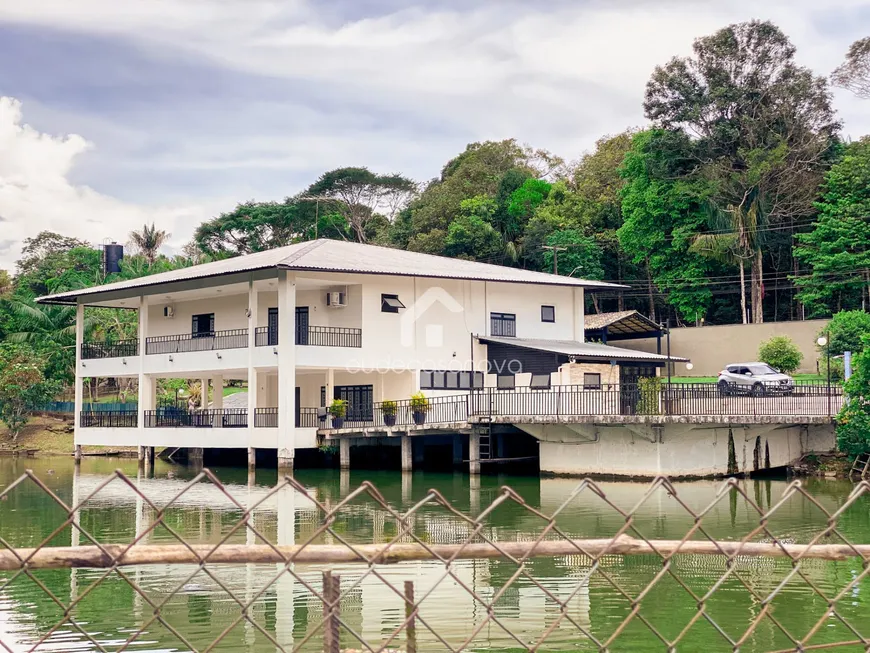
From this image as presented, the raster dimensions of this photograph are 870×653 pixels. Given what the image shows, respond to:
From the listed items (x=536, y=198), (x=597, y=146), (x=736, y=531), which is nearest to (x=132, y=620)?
(x=736, y=531)

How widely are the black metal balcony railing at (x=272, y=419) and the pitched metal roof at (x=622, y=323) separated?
48.9 feet

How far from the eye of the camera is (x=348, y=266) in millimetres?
36562

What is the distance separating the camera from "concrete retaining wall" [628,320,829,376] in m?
47.6

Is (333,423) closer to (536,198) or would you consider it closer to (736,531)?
(736,531)

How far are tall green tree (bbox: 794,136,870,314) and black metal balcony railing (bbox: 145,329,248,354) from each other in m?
26.8

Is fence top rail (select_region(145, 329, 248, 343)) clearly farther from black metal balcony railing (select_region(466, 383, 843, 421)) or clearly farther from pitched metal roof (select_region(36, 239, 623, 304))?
black metal balcony railing (select_region(466, 383, 843, 421))

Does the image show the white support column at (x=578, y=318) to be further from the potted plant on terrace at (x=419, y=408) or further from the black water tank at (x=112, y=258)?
the black water tank at (x=112, y=258)

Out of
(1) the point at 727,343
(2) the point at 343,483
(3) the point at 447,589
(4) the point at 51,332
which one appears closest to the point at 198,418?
(2) the point at 343,483

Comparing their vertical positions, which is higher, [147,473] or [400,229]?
[400,229]

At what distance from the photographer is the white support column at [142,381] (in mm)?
40250

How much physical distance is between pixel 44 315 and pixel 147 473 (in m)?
21.9

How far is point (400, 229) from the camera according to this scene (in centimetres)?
6544

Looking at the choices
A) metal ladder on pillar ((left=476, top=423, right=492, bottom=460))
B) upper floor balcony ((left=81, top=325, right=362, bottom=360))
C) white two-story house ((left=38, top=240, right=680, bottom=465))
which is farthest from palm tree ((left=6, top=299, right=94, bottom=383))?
metal ladder on pillar ((left=476, top=423, right=492, bottom=460))

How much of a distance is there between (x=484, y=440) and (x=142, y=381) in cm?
1432
